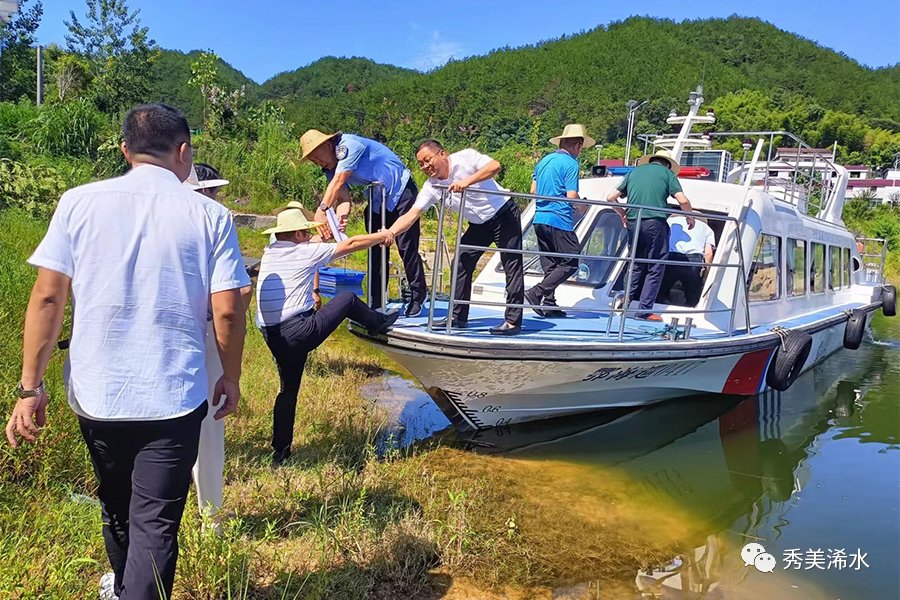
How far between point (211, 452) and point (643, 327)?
3.76m

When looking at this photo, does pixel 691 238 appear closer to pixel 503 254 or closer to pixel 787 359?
pixel 787 359

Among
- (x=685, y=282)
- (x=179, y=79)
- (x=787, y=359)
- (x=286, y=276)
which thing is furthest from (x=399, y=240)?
(x=179, y=79)

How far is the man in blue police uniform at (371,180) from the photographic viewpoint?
439 centimetres

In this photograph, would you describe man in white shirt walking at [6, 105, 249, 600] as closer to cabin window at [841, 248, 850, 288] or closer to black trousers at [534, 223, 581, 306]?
black trousers at [534, 223, 581, 306]

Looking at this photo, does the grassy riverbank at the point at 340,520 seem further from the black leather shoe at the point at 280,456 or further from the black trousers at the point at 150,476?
the black trousers at the point at 150,476

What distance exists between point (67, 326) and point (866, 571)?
5384mm

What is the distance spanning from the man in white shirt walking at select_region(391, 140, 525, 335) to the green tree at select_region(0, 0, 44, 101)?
114 feet

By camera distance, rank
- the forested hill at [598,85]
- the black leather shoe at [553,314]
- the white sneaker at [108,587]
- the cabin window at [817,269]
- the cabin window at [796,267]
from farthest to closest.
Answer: the forested hill at [598,85]
the cabin window at [817,269]
the cabin window at [796,267]
the black leather shoe at [553,314]
the white sneaker at [108,587]

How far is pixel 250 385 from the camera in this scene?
518 cm

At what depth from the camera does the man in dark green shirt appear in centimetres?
521

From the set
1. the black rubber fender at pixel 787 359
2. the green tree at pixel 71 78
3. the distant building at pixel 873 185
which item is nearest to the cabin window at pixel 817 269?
the black rubber fender at pixel 787 359

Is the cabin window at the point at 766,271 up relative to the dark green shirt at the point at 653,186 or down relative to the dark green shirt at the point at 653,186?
down

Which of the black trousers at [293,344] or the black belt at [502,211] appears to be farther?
the black belt at [502,211]

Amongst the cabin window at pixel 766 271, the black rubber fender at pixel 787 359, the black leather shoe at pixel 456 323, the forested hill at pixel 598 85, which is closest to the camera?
the black leather shoe at pixel 456 323
